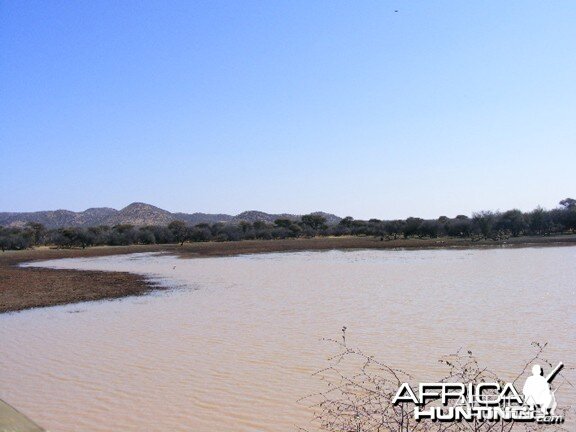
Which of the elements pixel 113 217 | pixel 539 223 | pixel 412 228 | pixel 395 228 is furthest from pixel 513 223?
pixel 113 217

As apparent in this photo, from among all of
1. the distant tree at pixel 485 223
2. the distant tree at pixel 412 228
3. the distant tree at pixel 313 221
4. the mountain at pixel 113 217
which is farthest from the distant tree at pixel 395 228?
the mountain at pixel 113 217

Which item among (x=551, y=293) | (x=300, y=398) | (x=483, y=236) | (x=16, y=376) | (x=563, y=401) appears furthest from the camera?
(x=483, y=236)

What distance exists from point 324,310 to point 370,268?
41.1 ft

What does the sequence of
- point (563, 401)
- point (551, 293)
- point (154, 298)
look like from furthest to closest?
1. point (154, 298)
2. point (551, 293)
3. point (563, 401)

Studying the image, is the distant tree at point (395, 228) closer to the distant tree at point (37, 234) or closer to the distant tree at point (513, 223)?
the distant tree at point (513, 223)

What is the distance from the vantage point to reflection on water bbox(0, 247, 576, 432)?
6785 mm

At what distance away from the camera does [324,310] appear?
44.8 ft

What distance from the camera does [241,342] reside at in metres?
10.3

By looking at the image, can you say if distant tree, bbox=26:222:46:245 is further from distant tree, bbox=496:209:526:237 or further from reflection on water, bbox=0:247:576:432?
reflection on water, bbox=0:247:576:432

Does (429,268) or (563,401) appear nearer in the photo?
(563,401)

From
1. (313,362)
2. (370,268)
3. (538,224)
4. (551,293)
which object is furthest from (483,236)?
(313,362)

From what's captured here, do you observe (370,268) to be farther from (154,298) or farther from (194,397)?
(194,397)

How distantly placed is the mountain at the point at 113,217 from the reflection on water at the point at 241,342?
111575mm

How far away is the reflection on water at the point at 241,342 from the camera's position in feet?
22.3
